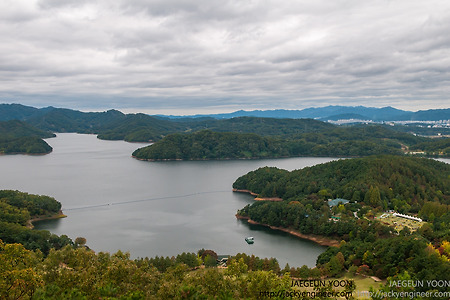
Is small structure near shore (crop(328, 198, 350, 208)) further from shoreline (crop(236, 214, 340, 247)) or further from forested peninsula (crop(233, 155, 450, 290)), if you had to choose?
shoreline (crop(236, 214, 340, 247))

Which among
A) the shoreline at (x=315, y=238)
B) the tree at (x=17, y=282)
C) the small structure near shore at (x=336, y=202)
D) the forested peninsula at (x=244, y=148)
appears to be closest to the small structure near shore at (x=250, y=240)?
the shoreline at (x=315, y=238)

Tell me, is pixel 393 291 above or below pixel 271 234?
above

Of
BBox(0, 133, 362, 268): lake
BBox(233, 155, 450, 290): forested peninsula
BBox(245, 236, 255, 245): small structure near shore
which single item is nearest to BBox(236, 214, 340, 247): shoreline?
BBox(233, 155, 450, 290): forested peninsula

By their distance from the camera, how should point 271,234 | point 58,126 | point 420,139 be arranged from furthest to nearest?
point 58,126
point 420,139
point 271,234

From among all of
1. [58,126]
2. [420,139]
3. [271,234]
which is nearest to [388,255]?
[271,234]

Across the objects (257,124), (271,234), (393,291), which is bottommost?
(271,234)

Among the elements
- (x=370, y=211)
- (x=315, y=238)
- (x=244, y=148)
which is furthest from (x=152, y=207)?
(x=244, y=148)

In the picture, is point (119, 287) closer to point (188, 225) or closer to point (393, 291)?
point (393, 291)

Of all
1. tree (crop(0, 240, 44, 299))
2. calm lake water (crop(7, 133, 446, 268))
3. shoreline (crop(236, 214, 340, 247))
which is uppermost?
tree (crop(0, 240, 44, 299))

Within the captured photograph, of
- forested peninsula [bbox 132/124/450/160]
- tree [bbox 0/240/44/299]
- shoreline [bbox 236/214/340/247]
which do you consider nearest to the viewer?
tree [bbox 0/240/44/299]

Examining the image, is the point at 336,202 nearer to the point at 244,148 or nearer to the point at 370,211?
the point at 370,211
